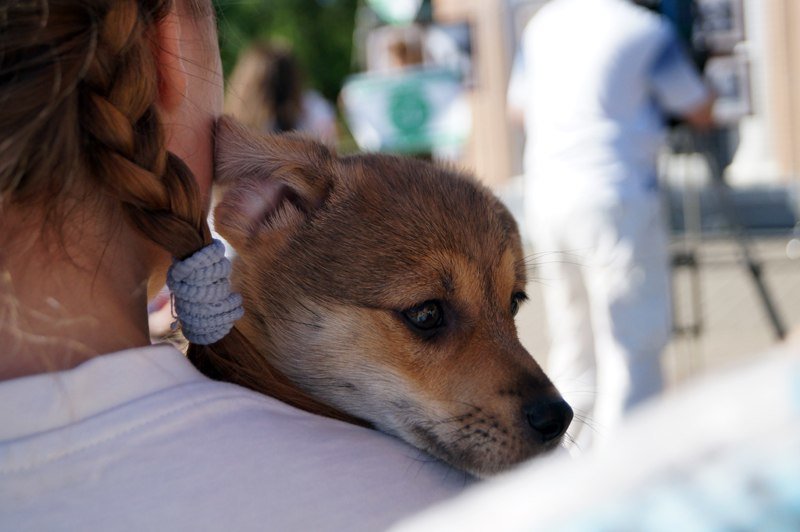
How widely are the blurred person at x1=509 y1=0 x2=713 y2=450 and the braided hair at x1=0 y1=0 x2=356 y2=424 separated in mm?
3283

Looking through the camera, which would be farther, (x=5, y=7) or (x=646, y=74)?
(x=646, y=74)

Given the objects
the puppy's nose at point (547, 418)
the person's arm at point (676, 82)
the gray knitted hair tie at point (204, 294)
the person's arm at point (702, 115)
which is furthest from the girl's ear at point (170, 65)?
the person's arm at point (702, 115)

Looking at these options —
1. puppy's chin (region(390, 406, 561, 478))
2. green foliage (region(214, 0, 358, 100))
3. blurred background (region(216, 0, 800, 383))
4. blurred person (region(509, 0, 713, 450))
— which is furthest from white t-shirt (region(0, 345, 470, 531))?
green foliage (region(214, 0, 358, 100))

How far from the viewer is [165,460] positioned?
114 cm

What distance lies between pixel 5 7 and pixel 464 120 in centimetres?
796

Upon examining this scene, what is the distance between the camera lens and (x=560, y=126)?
183 inches

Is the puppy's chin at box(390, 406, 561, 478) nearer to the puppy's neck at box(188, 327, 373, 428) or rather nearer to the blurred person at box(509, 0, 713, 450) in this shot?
the puppy's neck at box(188, 327, 373, 428)

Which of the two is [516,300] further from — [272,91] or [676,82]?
[272,91]

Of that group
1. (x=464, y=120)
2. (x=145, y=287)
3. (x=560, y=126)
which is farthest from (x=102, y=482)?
(x=464, y=120)

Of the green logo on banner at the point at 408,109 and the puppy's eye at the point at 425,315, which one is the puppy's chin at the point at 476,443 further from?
the green logo on banner at the point at 408,109

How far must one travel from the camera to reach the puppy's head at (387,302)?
1926 millimetres

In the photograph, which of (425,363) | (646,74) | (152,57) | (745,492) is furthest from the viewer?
(646,74)

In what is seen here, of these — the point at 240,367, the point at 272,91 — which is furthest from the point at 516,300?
the point at 272,91

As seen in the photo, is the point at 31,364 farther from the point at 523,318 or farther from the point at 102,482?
the point at 523,318
